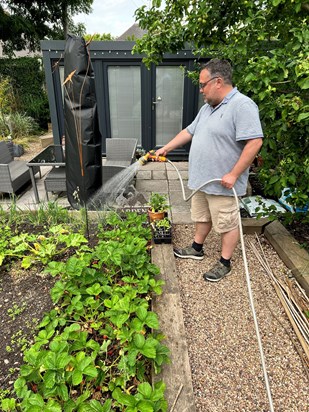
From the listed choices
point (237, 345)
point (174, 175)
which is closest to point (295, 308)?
point (237, 345)

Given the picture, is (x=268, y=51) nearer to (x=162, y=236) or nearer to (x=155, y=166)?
(x=162, y=236)

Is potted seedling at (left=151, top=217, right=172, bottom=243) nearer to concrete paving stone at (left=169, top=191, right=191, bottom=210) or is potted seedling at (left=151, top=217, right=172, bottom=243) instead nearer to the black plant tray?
the black plant tray

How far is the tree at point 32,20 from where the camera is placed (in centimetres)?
1186

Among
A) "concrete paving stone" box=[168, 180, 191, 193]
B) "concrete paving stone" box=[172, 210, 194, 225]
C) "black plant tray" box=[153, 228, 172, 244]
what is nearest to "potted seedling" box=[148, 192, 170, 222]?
"black plant tray" box=[153, 228, 172, 244]

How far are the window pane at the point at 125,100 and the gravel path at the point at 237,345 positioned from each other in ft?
13.8

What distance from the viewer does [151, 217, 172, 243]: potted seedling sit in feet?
8.73

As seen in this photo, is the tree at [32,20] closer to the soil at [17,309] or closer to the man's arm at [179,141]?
the man's arm at [179,141]

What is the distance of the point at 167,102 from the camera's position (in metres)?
5.85

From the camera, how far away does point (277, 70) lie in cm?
205

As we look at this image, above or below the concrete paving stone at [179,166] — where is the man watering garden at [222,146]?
above

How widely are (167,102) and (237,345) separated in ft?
16.7

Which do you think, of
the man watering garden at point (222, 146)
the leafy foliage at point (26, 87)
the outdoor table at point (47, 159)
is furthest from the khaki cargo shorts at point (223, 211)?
the leafy foliage at point (26, 87)

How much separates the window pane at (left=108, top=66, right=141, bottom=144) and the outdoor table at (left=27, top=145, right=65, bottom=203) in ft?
5.96

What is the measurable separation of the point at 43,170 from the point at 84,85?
10.4ft
